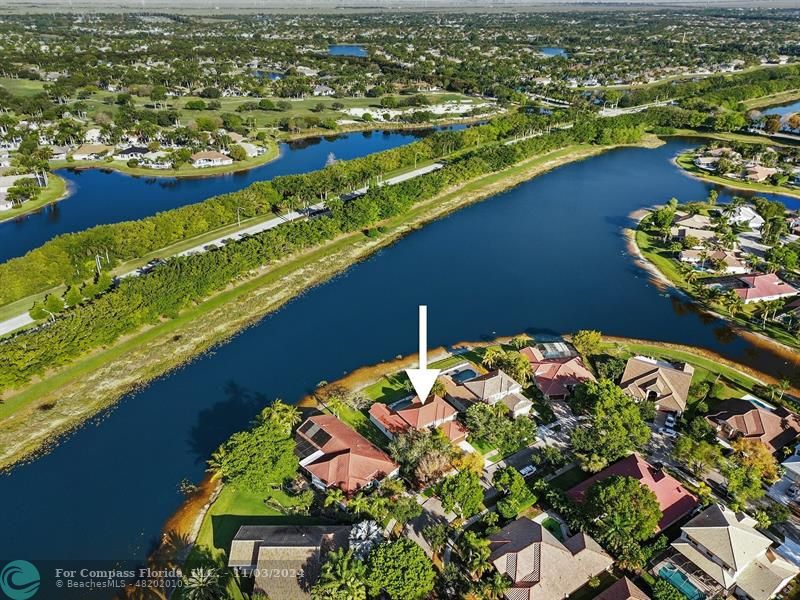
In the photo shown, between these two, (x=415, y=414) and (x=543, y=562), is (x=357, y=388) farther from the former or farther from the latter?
(x=543, y=562)

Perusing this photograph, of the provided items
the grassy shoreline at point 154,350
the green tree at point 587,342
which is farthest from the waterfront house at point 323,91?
the green tree at point 587,342

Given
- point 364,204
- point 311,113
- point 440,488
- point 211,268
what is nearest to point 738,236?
point 364,204

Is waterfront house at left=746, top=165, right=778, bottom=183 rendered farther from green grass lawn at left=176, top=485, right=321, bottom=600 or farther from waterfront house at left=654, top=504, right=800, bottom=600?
green grass lawn at left=176, top=485, right=321, bottom=600

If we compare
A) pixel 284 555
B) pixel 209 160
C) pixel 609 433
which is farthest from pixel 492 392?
pixel 209 160

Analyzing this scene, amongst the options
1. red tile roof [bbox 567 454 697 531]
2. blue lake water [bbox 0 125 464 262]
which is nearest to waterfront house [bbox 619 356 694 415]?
red tile roof [bbox 567 454 697 531]

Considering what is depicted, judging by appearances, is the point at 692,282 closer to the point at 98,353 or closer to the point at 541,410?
the point at 541,410

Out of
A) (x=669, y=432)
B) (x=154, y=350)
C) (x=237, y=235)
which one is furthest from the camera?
(x=237, y=235)
